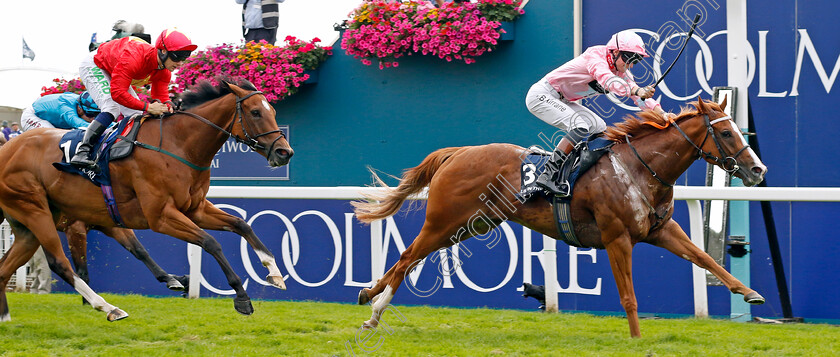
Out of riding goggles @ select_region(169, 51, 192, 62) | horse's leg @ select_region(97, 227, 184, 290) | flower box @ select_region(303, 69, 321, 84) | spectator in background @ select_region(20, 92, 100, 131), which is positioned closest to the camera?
riding goggles @ select_region(169, 51, 192, 62)

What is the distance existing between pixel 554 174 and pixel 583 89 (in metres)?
0.62

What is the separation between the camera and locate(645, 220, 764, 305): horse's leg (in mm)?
4835

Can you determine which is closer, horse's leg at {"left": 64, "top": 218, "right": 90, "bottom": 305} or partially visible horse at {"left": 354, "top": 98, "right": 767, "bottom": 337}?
partially visible horse at {"left": 354, "top": 98, "right": 767, "bottom": 337}

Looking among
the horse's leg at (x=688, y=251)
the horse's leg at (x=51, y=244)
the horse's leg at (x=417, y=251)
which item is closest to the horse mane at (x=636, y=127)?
the horse's leg at (x=688, y=251)

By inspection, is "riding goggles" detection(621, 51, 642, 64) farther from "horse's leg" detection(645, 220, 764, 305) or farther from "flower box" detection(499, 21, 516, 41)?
"flower box" detection(499, 21, 516, 41)

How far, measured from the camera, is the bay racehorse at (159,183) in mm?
5414

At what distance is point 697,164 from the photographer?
7344mm

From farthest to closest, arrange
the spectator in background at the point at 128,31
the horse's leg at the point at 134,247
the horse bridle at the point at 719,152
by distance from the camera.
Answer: the horse's leg at the point at 134,247, the spectator in background at the point at 128,31, the horse bridle at the point at 719,152

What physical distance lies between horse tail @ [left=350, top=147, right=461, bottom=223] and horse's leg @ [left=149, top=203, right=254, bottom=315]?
39.2 inches

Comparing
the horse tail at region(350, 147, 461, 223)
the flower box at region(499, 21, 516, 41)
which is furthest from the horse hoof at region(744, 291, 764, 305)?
the flower box at region(499, 21, 516, 41)

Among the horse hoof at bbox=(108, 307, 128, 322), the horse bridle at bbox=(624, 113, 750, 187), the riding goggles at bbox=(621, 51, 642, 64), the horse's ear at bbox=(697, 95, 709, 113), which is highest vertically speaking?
the riding goggles at bbox=(621, 51, 642, 64)

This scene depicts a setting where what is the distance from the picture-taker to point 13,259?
5.93 metres

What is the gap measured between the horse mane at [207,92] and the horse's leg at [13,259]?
135 centimetres

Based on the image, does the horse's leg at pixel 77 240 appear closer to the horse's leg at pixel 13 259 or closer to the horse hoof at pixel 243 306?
the horse's leg at pixel 13 259
